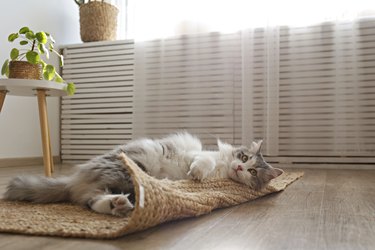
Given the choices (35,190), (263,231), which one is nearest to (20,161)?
(35,190)

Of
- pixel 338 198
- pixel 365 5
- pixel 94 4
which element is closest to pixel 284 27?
pixel 365 5

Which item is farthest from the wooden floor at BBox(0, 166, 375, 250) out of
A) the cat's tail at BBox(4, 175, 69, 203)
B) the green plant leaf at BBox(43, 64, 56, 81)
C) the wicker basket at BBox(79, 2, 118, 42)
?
the wicker basket at BBox(79, 2, 118, 42)

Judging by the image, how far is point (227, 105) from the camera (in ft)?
10.4

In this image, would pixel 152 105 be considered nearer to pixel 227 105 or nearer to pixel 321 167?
pixel 227 105

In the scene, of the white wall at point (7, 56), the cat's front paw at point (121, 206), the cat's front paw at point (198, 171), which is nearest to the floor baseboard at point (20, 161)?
the white wall at point (7, 56)

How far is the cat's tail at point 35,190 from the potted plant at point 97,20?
252 cm

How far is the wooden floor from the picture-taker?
0.80 m

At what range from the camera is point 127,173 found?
116cm

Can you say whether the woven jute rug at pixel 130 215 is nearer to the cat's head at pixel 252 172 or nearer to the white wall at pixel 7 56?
the cat's head at pixel 252 172

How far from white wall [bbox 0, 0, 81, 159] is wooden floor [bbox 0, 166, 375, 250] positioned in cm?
230

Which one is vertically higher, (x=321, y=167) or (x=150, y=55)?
(x=150, y=55)

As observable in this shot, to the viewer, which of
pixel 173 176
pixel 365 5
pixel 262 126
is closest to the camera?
pixel 173 176

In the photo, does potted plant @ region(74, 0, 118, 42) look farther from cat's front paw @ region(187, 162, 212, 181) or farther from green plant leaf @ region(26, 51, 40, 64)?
cat's front paw @ region(187, 162, 212, 181)

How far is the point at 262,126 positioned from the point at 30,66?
181 cm
